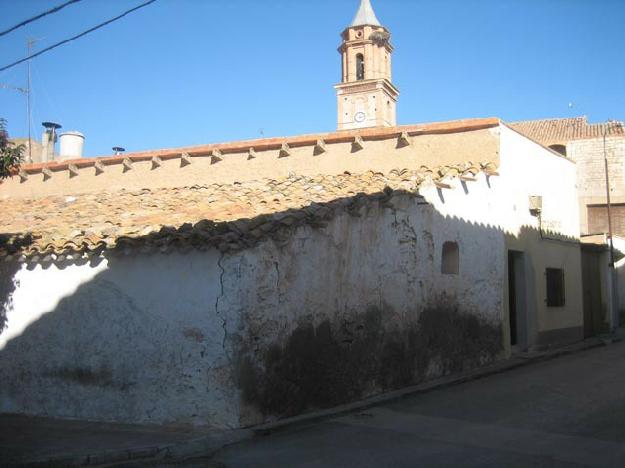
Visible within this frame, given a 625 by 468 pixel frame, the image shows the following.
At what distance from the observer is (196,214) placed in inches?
349

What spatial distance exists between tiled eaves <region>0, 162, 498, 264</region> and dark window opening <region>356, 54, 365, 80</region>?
33650 millimetres

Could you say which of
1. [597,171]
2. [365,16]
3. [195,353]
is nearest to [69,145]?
[195,353]

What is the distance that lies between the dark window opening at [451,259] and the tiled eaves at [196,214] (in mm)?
1268

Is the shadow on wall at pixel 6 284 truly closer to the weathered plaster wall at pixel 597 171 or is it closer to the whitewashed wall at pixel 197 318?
the whitewashed wall at pixel 197 318

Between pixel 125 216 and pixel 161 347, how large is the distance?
3041 mm

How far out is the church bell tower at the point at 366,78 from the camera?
42375 millimetres

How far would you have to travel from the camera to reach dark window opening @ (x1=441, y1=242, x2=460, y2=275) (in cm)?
1140

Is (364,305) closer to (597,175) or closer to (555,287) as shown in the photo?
(555,287)

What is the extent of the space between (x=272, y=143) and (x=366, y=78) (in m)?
30.8

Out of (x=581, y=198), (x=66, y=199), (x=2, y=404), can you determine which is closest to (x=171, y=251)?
(x=2, y=404)

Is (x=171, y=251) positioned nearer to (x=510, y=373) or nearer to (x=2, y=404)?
(x=2, y=404)

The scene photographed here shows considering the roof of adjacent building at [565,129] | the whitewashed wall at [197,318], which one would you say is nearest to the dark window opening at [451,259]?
the whitewashed wall at [197,318]

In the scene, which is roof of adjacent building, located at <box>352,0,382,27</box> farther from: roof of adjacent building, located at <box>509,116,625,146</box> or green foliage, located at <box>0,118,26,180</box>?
green foliage, located at <box>0,118,26,180</box>

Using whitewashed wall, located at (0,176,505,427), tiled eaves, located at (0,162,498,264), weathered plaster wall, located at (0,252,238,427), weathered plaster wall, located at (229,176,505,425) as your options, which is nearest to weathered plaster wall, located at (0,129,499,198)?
tiled eaves, located at (0,162,498,264)
